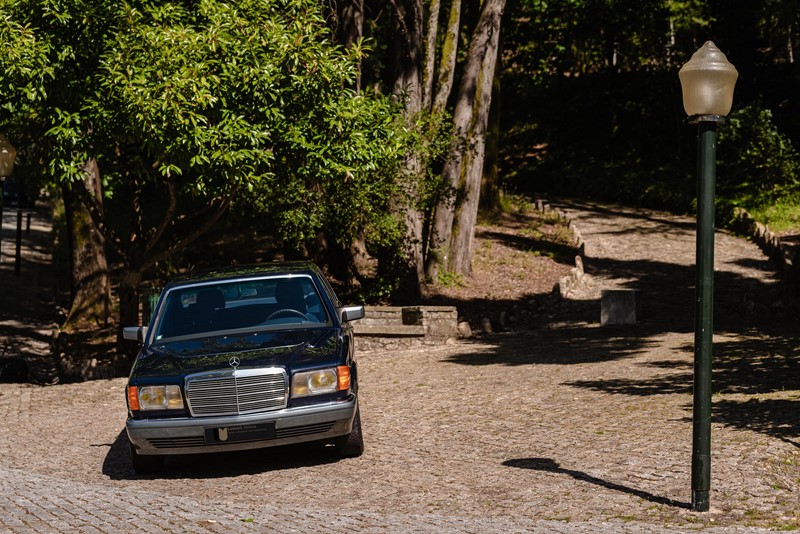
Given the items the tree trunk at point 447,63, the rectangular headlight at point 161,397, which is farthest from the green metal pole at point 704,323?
the tree trunk at point 447,63

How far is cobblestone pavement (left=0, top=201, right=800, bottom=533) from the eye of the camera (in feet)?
25.0

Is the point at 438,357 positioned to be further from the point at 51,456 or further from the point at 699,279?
the point at 699,279

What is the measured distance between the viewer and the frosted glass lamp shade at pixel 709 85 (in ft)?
24.8

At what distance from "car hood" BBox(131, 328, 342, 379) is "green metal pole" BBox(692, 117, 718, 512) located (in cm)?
307

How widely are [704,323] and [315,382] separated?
326 cm

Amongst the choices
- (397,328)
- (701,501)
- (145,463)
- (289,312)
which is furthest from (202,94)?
(701,501)

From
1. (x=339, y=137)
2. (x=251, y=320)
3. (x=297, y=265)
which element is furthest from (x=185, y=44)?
(x=251, y=320)

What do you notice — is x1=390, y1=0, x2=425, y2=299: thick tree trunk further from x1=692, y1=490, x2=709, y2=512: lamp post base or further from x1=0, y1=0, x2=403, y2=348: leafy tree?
x1=692, y1=490, x2=709, y2=512: lamp post base

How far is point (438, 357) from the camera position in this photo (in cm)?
1648

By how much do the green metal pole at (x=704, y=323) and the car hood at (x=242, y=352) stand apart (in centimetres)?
307

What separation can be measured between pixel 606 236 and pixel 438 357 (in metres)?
14.7

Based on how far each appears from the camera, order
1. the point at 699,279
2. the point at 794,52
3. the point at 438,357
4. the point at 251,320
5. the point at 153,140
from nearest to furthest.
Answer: the point at 699,279 < the point at 251,320 < the point at 153,140 < the point at 438,357 < the point at 794,52

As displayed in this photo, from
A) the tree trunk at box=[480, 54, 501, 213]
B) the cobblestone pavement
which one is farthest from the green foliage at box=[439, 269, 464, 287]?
the tree trunk at box=[480, 54, 501, 213]

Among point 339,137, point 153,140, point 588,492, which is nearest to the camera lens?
point 588,492
